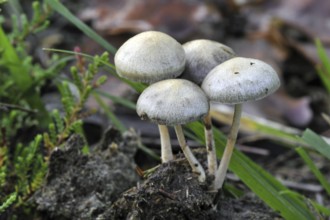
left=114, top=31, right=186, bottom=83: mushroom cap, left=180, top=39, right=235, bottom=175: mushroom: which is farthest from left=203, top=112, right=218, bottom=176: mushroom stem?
left=114, top=31, right=186, bottom=83: mushroom cap

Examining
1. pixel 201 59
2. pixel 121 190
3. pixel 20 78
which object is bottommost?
pixel 121 190

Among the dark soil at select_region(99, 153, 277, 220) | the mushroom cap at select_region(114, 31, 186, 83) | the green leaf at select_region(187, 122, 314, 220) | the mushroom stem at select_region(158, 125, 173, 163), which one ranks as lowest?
the green leaf at select_region(187, 122, 314, 220)

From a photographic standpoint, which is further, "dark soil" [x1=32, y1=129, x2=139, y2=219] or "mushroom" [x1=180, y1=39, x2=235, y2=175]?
"dark soil" [x1=32, y1=129, x2=139, y2=219]

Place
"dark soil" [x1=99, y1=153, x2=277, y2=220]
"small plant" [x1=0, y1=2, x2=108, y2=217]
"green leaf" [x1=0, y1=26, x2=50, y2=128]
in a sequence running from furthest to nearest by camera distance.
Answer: "green leaf" [x1=0, y1=26, x2=50, y2=128], "small plant" [x1=0, y1=2, x2=108, y2=217], "dark soil" [x1=99, y1=153, x2=277, y2=220]

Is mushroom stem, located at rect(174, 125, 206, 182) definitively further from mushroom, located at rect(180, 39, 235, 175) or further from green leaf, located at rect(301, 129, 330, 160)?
green leaf, located at rect(301, 129, 330, 160)

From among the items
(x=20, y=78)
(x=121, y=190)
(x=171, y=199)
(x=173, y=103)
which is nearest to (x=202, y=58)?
(x=173, y=103)

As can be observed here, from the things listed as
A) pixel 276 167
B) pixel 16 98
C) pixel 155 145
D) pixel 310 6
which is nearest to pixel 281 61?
pixel 310 6

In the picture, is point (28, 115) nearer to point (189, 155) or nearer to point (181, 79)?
point (189, 155)
